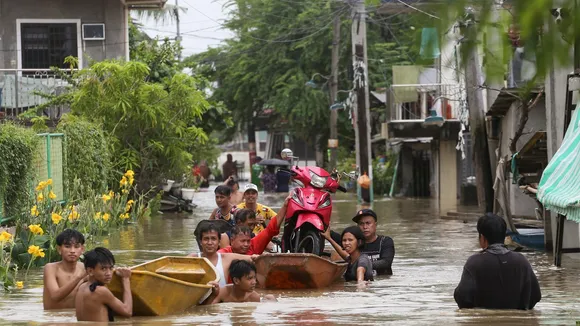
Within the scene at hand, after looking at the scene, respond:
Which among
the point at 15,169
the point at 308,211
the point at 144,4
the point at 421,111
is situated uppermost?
the point at 144,4

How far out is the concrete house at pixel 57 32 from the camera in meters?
30.9

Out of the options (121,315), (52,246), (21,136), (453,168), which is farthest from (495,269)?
(453,168)

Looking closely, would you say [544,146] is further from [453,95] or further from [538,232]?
[453,95]

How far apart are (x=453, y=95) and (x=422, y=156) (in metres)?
9.61

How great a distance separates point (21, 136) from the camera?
1697 cm

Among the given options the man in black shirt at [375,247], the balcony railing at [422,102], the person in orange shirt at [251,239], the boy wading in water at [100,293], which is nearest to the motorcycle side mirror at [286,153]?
the person in orange shirt at [251,239]

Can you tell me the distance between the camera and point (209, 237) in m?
11.9

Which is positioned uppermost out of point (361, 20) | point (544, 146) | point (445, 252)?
point (361, 20)

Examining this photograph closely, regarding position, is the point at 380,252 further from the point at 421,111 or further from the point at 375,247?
the point at 421,111

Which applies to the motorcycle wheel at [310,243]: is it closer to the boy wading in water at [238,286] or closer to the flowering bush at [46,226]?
the boy wading in water at [238,286]

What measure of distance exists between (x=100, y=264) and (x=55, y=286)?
4.57 ft

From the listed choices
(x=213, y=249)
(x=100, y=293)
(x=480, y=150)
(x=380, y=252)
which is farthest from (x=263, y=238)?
(x=480, y=150)

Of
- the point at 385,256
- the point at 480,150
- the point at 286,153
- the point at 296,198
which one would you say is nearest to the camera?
the point at 296,198

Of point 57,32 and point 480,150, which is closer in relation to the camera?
point 480,150
